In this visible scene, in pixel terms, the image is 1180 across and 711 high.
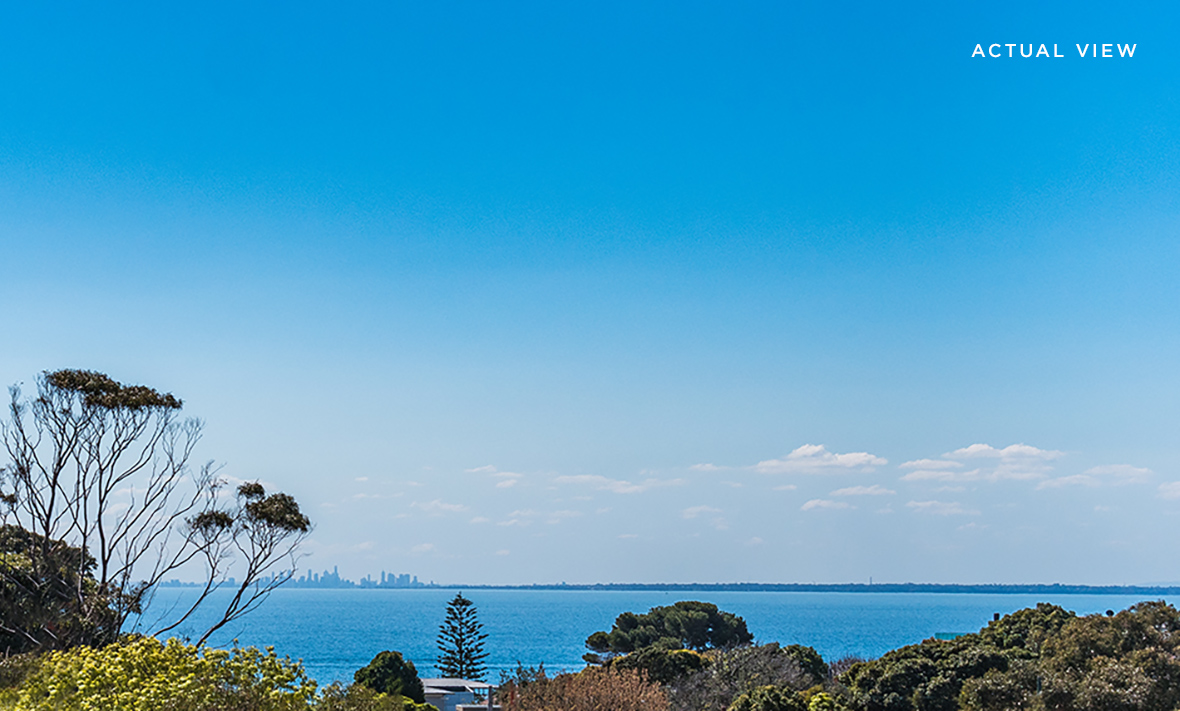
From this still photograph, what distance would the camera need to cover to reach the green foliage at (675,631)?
4328cm

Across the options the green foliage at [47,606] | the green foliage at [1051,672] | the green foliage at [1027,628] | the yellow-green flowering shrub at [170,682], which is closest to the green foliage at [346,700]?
the yellow-green flowering shrub at [170,682]

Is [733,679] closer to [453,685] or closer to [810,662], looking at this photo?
[810,662]

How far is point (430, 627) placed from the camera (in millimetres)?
139750

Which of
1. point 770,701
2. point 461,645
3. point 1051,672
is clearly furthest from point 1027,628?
point 461,645

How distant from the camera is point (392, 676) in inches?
1116

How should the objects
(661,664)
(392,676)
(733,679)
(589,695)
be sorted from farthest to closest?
(392,676) < (661,664) < (733,679) < (589,695)

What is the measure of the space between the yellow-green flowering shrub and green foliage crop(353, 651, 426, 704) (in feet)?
56.9

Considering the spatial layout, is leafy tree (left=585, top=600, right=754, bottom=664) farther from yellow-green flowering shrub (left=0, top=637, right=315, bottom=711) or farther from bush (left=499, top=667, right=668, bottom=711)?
yellow-green flowering shrub (left=0, top=637, right=315, bottom=711)

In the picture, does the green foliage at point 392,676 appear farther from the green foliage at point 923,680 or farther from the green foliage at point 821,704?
the green foliage at point 821,704

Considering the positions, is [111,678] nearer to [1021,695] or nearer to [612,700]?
[612,700]

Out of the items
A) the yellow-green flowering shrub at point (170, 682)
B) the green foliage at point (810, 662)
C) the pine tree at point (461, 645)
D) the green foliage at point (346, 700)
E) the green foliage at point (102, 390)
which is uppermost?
the green foliage at point (102, 390)

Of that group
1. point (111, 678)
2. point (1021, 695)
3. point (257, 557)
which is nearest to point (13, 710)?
point (111, 678)

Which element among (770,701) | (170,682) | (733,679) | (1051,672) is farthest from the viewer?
(733,679)

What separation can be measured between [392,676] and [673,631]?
20.3m
